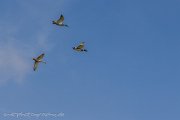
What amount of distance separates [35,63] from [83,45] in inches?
403

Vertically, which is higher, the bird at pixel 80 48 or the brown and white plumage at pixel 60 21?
the brown and white plumage at pixel 60 21

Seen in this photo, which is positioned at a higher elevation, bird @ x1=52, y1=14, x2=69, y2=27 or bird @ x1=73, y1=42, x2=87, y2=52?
bird @ x1=52, y1=14, x2=69, y2=27

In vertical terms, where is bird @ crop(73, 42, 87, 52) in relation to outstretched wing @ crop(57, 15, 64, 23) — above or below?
below

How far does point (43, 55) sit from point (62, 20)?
771 cm

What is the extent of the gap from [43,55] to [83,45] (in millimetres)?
7364

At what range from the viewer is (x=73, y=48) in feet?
322

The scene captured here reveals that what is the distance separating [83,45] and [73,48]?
1.81 metres

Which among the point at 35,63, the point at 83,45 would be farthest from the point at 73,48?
the point at 35,63

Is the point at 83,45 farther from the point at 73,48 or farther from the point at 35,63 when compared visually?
the point at 35,63

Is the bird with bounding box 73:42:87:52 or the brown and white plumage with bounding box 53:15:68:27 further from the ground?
the brown and white plumage with bounding box 53:15:68:27

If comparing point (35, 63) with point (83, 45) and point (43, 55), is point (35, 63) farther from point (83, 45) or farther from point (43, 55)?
point (83, 45)

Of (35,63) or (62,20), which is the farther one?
(35,63)

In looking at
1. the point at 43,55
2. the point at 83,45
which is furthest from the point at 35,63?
the point at 83,45

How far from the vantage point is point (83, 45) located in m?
98.2
